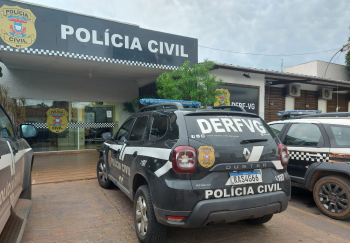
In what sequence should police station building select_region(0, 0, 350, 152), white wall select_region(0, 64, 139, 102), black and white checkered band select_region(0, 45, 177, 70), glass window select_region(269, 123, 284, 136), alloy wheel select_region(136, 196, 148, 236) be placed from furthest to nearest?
white wall select_region(0, 64, 139, 102) → police station building select_region(0, 0, 350, 152) → black and white checkered band select_region(0, 45, 177, 70) → glass window select_region(269, 123, 284, 136) → alloy wheel select_region(136, 196, 148, 236)

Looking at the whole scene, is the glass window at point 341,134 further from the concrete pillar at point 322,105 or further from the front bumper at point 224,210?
the concrete pillar at point 322,105

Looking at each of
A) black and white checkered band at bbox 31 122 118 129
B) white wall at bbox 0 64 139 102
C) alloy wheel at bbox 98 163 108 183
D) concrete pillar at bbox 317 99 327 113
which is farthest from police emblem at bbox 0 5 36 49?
concrete pillar at bbox 317 99 327 113

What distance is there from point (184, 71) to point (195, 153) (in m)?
4.78

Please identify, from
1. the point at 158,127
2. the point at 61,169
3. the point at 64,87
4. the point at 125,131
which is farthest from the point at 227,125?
the point at 64,87

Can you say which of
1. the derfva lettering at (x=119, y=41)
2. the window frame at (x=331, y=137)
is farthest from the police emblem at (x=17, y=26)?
the window frame at (x=331, y=137)

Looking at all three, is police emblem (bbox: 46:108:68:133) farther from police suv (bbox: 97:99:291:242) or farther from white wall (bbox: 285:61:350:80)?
white wall (bbox: 285:61:350:80)

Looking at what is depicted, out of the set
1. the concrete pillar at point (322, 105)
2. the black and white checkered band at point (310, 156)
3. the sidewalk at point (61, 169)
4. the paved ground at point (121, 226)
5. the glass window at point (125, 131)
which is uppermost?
the concrete pillar at point (322, 105)

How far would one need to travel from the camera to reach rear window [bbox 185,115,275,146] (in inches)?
108

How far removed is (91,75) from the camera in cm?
991

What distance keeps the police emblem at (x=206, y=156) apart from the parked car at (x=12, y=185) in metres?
1.83

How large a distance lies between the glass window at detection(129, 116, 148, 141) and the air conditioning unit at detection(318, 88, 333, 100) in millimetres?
12074

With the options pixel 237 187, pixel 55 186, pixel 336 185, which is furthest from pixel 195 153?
pixel 55 186

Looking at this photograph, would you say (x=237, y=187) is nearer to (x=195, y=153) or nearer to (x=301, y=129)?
(x=195, y=153)

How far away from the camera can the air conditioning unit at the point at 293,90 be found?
1172cm
